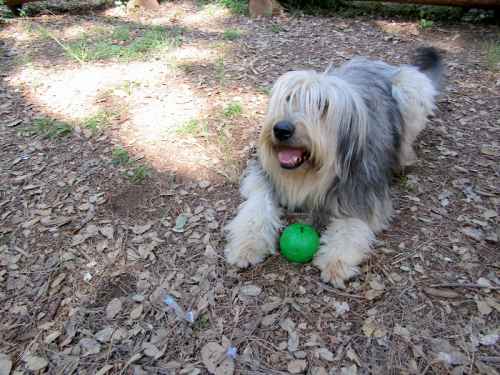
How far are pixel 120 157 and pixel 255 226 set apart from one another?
1.88 m

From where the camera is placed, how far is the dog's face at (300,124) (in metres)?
2.68

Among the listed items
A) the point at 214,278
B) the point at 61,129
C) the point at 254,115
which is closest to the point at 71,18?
the point at 61,129

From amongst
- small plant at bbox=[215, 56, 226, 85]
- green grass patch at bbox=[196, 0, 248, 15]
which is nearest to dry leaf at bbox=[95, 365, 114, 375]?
small plant at bbox=[215, 56, 226, 85]

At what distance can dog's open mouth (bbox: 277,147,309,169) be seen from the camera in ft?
9.08

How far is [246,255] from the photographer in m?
2.97

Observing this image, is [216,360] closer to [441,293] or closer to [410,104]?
[441,293]

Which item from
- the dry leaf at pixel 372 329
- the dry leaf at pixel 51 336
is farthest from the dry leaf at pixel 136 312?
the dry leaf at pixel 372 329

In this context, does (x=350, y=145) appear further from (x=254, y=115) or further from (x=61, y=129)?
(x=61, y=129)

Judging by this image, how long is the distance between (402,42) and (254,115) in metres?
3.53

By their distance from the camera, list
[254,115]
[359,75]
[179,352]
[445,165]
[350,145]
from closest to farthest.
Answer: [179,352], [350,145], [359,75], [445,165], [254,115]

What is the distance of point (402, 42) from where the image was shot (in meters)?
6.54

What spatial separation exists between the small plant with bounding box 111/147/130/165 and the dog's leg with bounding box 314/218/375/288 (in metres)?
2.27

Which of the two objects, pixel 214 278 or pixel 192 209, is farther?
pixel 192 209

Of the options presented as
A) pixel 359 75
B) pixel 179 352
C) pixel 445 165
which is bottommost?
pixel 179 352
